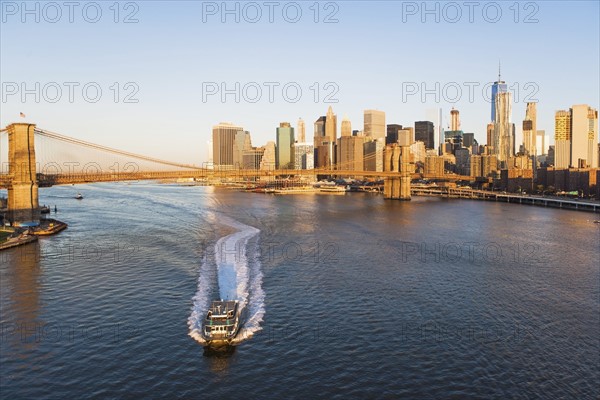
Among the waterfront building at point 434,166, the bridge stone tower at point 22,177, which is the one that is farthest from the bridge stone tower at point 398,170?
the waterfront building at point 434,166

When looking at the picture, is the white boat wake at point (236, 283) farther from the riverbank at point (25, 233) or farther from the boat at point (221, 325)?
the riverbank at point (25, 233)

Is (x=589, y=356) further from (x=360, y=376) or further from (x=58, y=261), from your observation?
(x=58, y=261)

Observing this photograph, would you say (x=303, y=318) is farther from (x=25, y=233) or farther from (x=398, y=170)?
(x=398, y=170)

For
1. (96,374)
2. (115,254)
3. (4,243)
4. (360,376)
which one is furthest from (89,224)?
(360,376)

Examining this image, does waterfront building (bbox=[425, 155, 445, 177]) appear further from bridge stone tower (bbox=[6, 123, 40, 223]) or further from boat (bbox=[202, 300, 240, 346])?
boat (bbox=[202, 300, 240, 346])

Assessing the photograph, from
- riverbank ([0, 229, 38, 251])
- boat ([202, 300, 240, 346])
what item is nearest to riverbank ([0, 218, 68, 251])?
riverbank ([0, 229, 38, 251])

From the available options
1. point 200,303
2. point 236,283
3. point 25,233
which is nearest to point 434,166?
point 25,233
